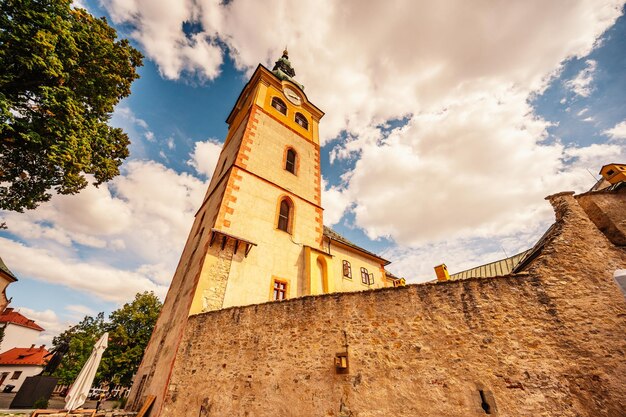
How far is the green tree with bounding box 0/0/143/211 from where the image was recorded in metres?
7.59

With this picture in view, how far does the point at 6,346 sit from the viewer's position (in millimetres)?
42594

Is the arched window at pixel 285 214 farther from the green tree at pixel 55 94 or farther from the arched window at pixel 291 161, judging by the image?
the green tree at pixel 55 94

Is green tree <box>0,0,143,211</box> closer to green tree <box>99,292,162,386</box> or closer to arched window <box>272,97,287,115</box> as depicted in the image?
arched window <box>272,97,287,115</box>

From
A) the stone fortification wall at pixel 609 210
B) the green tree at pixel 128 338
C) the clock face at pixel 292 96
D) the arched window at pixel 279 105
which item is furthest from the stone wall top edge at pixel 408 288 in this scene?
the green tree at pixel 128 338

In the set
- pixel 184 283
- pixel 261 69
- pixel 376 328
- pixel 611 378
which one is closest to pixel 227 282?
pixel 184 283

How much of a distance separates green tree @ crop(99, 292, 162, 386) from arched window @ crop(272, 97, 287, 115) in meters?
21.7

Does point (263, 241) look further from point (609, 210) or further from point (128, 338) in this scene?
point (128, 338)

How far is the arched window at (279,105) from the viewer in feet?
60.8

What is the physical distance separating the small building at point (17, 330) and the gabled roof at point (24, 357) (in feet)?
21.3

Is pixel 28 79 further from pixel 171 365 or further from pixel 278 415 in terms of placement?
pixel 278 415

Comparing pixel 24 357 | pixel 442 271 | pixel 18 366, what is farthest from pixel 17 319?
pixel 442 271

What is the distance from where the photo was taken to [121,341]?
21.8m

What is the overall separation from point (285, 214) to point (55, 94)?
990 centimetres

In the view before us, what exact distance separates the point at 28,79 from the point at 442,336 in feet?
46.7
